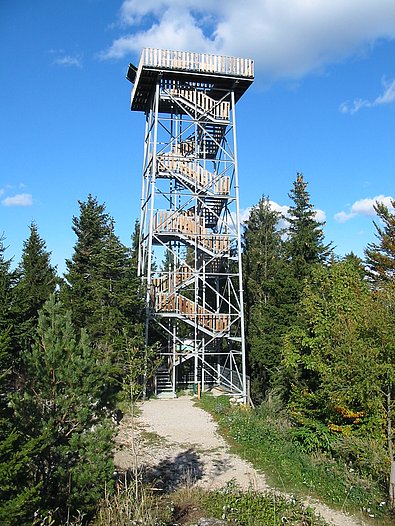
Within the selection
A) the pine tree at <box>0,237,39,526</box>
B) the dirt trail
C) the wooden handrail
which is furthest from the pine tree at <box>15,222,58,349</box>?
the pine tree at <box>0,237,39,526</box>

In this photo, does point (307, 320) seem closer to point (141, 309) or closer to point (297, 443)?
point (297, 443)

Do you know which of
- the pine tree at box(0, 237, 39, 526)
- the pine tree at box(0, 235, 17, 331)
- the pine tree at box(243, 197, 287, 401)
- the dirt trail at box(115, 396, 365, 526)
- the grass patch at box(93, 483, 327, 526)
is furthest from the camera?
the pine tree at box(243, 197, 287, 401)

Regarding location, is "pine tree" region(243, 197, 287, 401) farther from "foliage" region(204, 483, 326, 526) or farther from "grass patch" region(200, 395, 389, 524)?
"foliage" region(204, 483, 326, 526)

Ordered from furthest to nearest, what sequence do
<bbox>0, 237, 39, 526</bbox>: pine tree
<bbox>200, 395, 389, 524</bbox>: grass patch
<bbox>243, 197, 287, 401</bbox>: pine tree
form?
<bbox>243, 197, 287, 401</bbox>: pine tree < <bbox>200, 395, 389, 524</bbox>: grass patch < <bbox>0, 237, 39, 526</bbox>: pine tree

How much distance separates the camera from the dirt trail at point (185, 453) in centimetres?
1093

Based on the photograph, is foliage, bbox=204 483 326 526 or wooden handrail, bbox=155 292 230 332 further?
wooden handrail, bbox=155 292 230 332

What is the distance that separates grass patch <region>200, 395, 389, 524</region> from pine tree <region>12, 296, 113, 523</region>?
197 inches

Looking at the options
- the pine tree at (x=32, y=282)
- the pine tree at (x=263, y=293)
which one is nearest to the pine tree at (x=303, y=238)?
the pine tree at (x=263, y=293)

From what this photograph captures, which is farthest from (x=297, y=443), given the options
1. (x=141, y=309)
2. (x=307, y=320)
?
(x=141, y=309)

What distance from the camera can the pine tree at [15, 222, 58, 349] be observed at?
19402 millimetres

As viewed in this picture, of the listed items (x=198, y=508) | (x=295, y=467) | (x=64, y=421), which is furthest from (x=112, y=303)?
(x=64, y=421)

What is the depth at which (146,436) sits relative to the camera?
48.6 ft

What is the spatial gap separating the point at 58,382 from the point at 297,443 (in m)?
9.91

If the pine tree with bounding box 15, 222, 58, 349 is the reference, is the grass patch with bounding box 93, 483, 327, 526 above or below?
below
